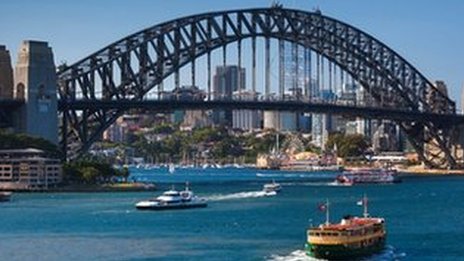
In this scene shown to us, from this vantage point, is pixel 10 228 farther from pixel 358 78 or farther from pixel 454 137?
pixel 454 137

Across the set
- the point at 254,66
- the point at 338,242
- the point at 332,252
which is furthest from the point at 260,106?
the point at 332,252

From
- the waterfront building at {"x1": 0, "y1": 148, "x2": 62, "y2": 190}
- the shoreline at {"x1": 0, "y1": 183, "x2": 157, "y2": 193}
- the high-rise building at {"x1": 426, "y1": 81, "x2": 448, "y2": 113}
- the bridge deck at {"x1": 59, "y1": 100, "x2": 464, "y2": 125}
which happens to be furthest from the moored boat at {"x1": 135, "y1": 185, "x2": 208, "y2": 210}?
the high-rise building at {"x1": 426, "y1": 81, "x2": 448, "y2": 113}

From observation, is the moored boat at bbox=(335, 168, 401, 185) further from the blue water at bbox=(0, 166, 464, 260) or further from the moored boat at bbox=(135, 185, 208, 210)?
the moored boat at bbox=(135, 185, 208, 210)

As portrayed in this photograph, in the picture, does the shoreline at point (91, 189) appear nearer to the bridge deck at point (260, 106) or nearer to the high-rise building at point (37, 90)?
the high-rise building at point (37, 90)

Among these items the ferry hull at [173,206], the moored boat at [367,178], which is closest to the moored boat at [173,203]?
the ferry hull at [173,206]

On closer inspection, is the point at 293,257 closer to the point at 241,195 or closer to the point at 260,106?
the point at 241,195

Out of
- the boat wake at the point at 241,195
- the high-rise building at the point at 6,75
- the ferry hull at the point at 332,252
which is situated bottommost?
the ferry hull at the point at 332,252

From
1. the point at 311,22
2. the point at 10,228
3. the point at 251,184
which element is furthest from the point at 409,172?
the point at 10,228
